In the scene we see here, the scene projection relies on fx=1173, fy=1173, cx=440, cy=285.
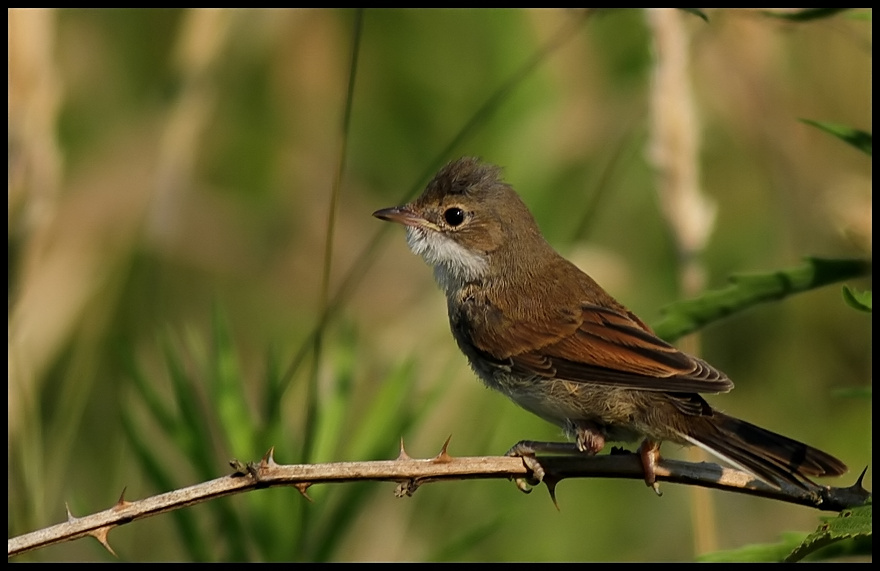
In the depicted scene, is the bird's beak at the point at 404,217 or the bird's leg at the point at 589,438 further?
the bird's beak at the point at 404,217

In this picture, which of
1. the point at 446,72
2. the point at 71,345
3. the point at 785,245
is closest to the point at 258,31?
the point at 446,72

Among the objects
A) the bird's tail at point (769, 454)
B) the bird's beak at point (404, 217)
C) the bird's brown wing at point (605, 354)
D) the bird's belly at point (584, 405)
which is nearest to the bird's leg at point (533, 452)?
the bird's belly at point (584, 405)

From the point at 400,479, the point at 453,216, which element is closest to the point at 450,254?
the point at 453,216

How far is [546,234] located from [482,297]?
4.40ft

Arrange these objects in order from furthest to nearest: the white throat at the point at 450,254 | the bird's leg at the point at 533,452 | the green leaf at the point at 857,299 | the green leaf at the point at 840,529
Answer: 1. the white throat at the point at 450,254
2. the bird's leg at the point at 533,452
3. the green leaf at the point at 857,299
4. the green leaf at the point at 840,529

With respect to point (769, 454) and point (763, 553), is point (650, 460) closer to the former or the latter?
point (769, 454)

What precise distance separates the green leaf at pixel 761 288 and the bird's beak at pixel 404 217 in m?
1.50

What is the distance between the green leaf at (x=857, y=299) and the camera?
2.86m

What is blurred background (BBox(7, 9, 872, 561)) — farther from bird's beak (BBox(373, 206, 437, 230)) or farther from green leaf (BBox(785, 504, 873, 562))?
green leaf (BBox(785, 504, 873, 562))

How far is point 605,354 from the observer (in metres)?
4.16

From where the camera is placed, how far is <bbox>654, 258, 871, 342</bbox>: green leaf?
3281mm

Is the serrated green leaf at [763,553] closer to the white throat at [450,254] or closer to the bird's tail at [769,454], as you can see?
the bird's tail at [769,454]

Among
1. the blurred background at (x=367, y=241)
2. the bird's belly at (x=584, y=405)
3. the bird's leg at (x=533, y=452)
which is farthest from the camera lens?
the blurred background at (x=367, y=241)

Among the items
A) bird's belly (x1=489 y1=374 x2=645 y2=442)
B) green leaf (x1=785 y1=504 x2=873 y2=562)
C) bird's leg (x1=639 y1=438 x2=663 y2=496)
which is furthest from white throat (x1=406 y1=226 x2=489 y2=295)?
green leaf (x1=785 y1=504 x2=873 y2=562)
